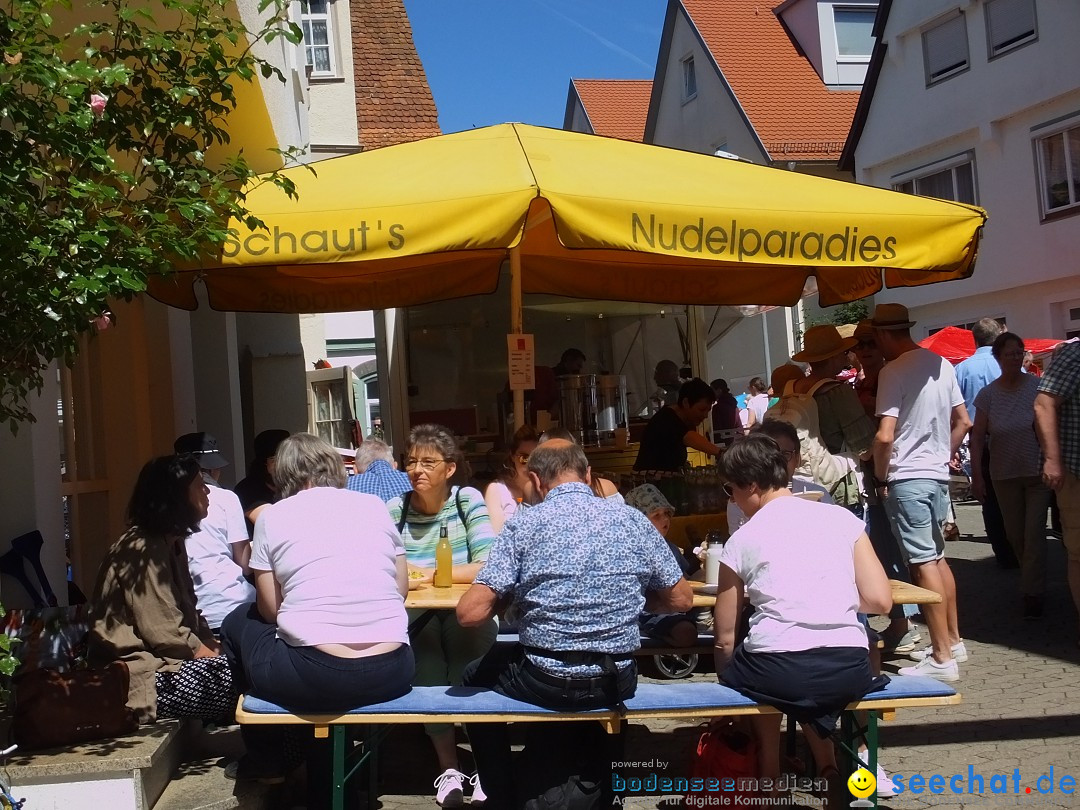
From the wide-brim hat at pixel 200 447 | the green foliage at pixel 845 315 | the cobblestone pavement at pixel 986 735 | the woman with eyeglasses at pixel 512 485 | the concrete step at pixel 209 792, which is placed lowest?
the cobblestone pavement at pixel 986 735

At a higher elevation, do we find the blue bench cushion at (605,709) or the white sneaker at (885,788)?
the blue bench cushion at (605,709)

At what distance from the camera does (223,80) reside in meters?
4.25

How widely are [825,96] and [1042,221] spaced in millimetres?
11003

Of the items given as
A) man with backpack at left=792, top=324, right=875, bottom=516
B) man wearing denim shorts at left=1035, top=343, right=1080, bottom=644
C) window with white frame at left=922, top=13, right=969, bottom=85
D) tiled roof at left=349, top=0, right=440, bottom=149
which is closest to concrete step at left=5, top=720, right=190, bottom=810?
man with backpack at left=792, top=324, right=875, bottom=516

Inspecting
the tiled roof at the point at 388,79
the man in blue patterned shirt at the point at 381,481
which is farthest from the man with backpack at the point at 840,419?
the tiled roof at the point at 388,79

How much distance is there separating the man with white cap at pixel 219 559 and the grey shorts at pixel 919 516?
11.5ft

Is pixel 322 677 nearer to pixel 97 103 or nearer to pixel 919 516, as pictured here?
pixel 97 103

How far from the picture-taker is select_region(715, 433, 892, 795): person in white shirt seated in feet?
13.4

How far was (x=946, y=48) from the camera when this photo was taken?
72.2ft

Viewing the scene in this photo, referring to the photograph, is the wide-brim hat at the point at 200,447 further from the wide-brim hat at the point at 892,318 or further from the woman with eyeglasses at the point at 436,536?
the wide-brim hat at the point at 892,318

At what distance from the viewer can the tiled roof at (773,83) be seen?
1086 inches

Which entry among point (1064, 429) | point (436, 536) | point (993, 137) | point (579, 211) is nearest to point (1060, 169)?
point (993, 137)

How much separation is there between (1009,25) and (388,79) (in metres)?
11.0

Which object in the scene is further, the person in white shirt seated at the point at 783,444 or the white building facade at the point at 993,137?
the white building facade at the point at 993,137
